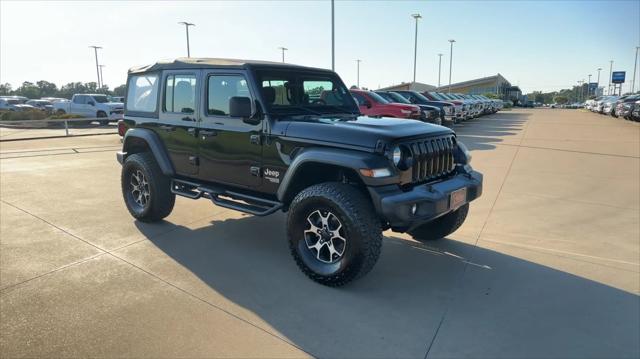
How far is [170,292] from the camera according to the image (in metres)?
3.62

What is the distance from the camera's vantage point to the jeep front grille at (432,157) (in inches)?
146

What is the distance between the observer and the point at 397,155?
355cm

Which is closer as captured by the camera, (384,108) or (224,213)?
(224,213)

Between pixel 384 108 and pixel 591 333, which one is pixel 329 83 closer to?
pixel 591 333

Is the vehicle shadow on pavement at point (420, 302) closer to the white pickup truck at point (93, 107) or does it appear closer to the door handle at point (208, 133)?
the door handle at point (208, 133)

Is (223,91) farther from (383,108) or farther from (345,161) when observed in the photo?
(383,108)

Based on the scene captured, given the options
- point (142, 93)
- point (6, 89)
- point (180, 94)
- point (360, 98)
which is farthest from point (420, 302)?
point (6, 89)

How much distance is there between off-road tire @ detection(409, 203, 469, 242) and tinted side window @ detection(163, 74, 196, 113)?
2.87 m

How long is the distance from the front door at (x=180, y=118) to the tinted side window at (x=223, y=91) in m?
0.20

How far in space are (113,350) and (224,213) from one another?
3249 millimetres

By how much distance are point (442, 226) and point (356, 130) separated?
67.1 inches

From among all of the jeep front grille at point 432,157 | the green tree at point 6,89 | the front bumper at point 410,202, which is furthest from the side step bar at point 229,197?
the green tree at point 6,89

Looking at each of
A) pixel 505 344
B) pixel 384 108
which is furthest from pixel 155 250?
pixel 384 108

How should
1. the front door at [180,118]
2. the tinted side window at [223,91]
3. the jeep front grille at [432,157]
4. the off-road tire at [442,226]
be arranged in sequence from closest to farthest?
the jeep front grille at [432,157], the tinted side window at [223,91], the off-road tire at [442,226], the front door at [180,118]
